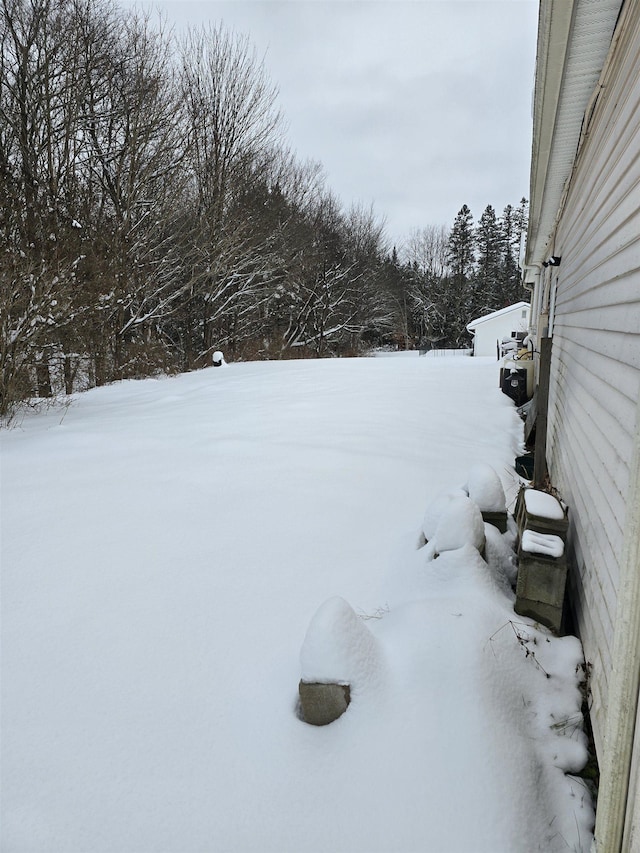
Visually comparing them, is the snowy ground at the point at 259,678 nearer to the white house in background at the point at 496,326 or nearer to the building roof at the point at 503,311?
the building roof at the point at 503,311

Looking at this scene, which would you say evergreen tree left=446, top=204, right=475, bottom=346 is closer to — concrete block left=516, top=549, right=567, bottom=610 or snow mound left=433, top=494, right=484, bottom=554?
snow mound left=433, top=494, right=484, bottom=554

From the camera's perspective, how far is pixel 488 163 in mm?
41250

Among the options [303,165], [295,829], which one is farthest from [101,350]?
[303,165]

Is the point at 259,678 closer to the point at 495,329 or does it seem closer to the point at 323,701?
the point at 323,701

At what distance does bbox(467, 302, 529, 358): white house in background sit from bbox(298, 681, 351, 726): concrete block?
23078 mm

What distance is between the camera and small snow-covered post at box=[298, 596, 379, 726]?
1.76m

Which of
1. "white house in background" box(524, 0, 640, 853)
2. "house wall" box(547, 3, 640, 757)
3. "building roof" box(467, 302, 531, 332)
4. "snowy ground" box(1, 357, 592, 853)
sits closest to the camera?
"white house in background" box(524, 0, 640, 853)

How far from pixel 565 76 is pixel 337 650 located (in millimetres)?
3720

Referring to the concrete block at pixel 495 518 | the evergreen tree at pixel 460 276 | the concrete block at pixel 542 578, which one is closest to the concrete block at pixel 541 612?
the concrete block at pixel 542 578

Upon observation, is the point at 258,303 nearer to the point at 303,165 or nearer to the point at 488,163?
the point at 303,165

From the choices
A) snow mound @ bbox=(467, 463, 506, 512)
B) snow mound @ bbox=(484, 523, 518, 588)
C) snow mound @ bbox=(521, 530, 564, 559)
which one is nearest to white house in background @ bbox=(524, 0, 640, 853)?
snow mound @ bbox=(521, 530, 564, 559)

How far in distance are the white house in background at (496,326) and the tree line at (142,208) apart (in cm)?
685

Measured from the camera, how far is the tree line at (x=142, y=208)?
707 centimetres

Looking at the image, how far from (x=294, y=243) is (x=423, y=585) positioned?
2026cm
